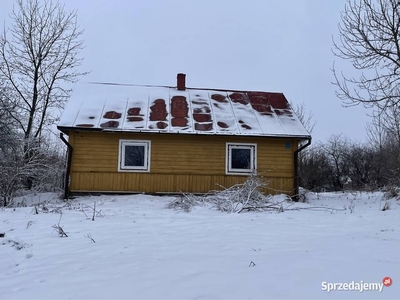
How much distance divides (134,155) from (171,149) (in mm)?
1388

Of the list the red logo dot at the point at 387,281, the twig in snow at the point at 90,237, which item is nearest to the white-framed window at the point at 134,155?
the twig in snow at the point at 90,237

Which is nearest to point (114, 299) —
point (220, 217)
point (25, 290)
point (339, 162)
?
point (25, 290)

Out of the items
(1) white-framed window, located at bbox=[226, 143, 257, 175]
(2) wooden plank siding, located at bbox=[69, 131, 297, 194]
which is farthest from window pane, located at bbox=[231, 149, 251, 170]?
(2) wooden plank siding, located at bbox=[69, 131, 297, 194]

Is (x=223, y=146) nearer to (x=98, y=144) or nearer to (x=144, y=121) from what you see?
(x=144, y=121)

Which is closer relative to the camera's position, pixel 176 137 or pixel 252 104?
pixel 176 137

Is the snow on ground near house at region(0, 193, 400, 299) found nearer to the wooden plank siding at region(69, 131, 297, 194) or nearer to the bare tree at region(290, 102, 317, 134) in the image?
the wooden plank siding at region(69, 131, 297, 194)

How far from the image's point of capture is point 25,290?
335 cm

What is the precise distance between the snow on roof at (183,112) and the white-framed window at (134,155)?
2.23 feet

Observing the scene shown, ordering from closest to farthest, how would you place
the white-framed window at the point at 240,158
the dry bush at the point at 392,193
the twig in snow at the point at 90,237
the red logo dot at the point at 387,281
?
the red logo dot at the point at 387,281
the twig in snow at the point at 90,237
the dry bush at the point at 392,193
the white-framed window at the point at 240,158

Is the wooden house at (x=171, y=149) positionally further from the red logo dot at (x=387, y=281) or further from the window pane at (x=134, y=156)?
the red logo dot at (x=387, y=281)

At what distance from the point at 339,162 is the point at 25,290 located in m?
36.2

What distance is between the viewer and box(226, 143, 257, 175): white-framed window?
12406 mm

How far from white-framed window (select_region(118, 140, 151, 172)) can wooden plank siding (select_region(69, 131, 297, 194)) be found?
0.50 ft

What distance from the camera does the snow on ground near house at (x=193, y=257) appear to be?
3.20m
